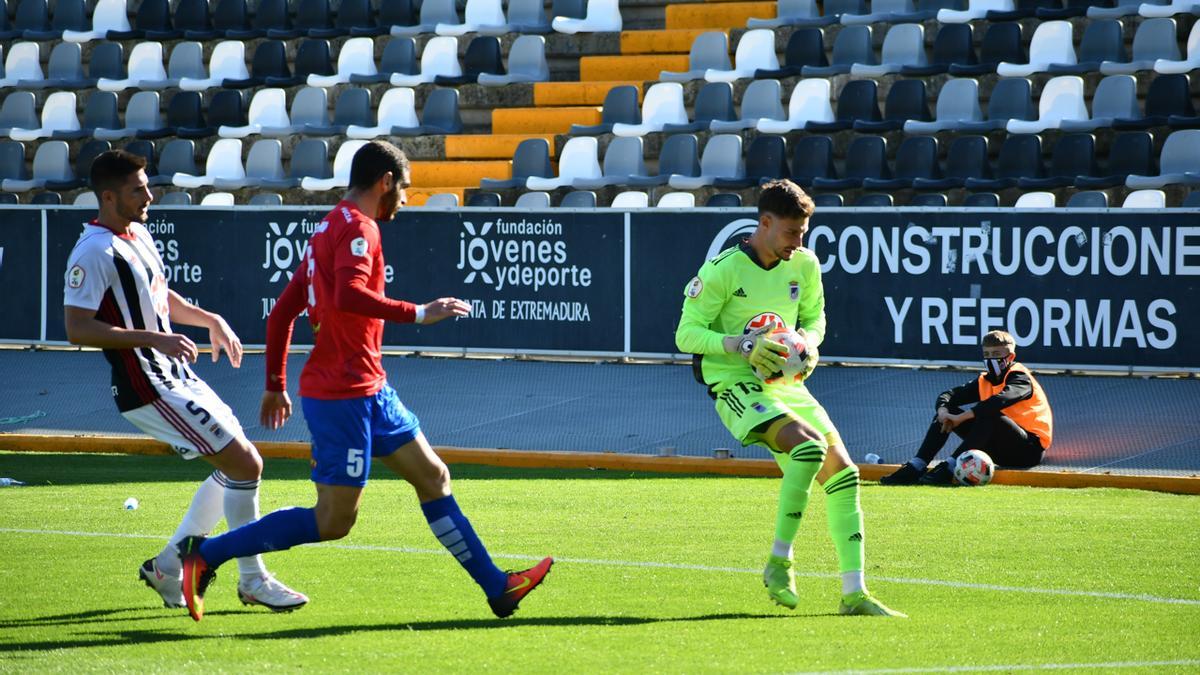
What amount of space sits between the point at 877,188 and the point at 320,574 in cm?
1135

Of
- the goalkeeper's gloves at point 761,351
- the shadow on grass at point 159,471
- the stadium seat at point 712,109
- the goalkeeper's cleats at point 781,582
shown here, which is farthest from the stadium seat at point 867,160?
the goalkeeper's cleats at point 781,582

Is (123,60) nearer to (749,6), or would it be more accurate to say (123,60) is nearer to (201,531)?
(749,6)

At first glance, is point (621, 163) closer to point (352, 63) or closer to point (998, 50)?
point (998, 50)

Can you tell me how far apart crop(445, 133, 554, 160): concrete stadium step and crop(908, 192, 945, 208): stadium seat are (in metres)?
6.03

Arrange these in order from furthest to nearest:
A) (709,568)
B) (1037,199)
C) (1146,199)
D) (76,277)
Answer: (1037,199), (1146,199), (709,568), (76,277)

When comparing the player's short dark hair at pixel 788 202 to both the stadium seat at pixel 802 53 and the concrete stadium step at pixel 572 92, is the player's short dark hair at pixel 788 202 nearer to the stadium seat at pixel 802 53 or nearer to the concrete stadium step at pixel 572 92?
the stadium seat at pixel 802 53

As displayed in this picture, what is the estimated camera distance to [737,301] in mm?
7895

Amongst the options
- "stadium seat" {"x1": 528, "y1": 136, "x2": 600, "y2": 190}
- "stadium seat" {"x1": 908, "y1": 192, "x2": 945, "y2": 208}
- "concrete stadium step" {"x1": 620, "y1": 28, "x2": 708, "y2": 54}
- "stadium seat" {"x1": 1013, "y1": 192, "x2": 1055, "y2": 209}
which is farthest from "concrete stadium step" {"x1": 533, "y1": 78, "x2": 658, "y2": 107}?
"stadium seat" {"x1": 1013, "y1": 192, "x2": 1055, "y2": 209}

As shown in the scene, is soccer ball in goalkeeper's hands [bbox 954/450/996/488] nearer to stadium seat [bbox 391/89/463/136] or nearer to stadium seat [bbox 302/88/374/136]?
stadium seat [bbox 391/89/463/136]

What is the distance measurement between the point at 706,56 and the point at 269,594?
52.6 feet

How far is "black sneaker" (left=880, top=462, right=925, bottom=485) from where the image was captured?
1319 cm

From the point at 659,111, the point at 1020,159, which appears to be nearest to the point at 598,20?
the point at 659,111

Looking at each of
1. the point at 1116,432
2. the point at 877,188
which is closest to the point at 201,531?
the point at 1116,432

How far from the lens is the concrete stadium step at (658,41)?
23.4 metres
